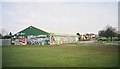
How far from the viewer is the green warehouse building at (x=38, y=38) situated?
52.6ft

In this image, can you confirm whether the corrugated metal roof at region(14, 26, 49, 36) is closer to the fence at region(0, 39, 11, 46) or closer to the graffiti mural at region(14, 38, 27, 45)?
the graffiti mural at region(14, 38, 27, 45)

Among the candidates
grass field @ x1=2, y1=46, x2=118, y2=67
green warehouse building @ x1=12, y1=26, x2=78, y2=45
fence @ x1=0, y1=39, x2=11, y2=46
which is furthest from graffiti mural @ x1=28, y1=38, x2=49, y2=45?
grass field @ x1=2, y1=46, x2=118, y2=67

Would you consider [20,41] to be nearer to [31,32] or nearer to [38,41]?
[31,32]

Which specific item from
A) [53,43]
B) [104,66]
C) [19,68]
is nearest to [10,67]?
[19,68]

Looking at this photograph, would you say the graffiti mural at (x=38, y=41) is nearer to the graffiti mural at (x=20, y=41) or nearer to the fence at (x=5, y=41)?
the graffiti mural at (x=20, y=41)

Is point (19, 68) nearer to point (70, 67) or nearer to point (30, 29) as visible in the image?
point (70, 67)

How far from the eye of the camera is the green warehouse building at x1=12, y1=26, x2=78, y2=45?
16.0m

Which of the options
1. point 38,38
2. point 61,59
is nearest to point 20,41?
point 38,38

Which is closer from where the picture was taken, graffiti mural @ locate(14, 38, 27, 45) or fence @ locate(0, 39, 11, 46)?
fence @ locate(0, 39, 11, 46)

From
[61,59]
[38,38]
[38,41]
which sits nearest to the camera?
[61,59]

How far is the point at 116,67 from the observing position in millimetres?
5793

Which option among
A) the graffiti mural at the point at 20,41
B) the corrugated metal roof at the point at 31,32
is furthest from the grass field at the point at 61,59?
the graffiti mural at the point at 20,41

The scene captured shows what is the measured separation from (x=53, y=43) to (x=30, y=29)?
7.04 feet

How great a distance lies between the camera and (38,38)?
54.9 feet
